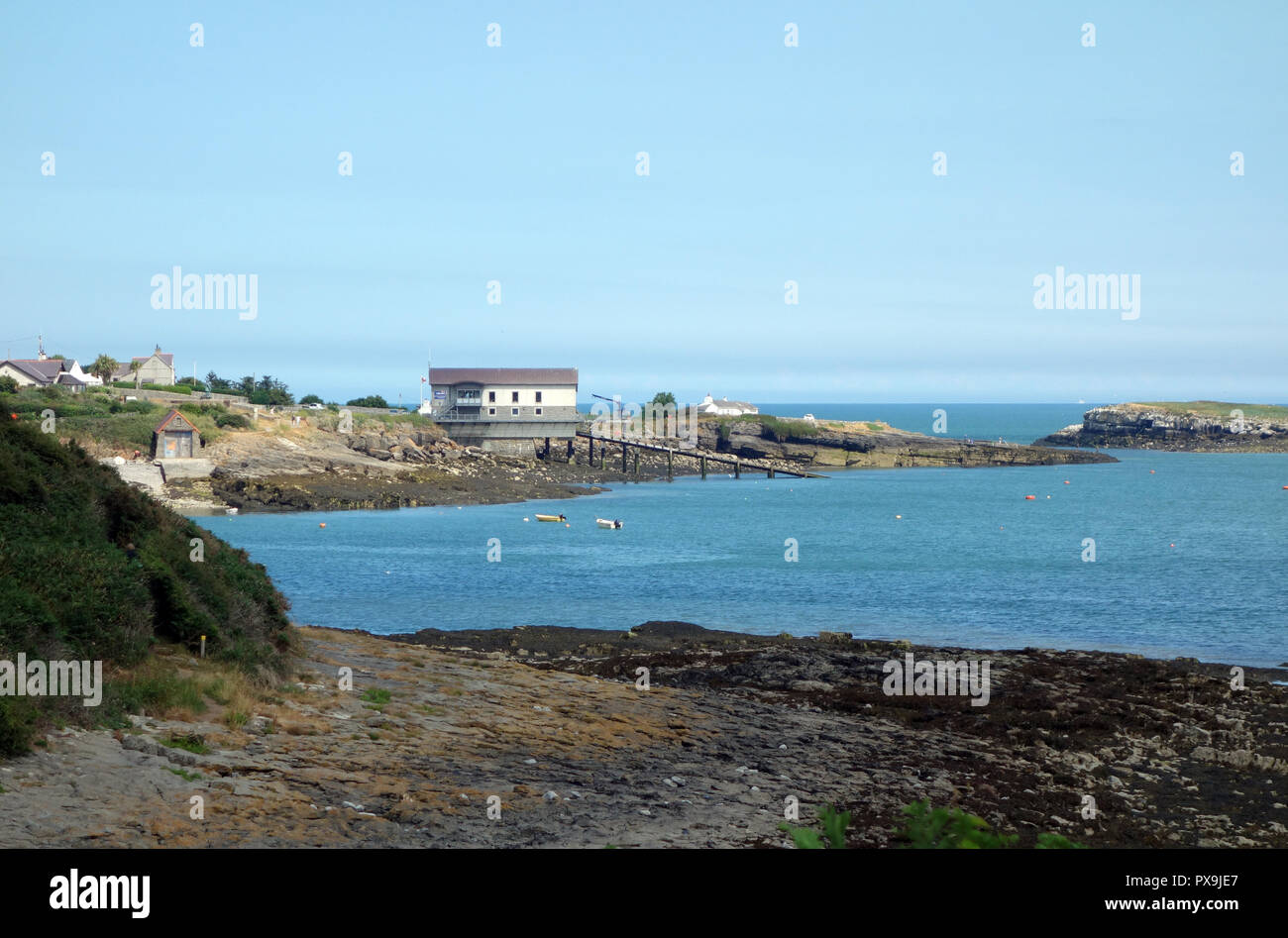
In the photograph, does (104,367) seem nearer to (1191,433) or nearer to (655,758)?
(655,758)

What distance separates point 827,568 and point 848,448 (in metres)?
94.0

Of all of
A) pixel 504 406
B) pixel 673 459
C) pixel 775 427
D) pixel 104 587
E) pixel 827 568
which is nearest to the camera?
pixel 104 587

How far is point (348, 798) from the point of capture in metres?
12.7

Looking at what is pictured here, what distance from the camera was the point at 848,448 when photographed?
147750 mm

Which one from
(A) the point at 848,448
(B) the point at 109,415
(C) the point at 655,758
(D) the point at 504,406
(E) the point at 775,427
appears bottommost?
(C) the point at 655,758

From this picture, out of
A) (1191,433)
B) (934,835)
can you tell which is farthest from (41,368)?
(1191,433)

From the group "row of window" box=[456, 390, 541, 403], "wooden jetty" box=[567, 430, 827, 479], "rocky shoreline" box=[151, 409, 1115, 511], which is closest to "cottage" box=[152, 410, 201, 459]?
"rocky shoreline" box=[151, 409, 1115, 511]

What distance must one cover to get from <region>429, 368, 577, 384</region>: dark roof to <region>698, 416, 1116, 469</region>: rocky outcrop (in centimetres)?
3415

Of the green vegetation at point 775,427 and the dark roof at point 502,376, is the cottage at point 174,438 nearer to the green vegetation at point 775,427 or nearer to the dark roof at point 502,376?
the dark roof at point 502,376

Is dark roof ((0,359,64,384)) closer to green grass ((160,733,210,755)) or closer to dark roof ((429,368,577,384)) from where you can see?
dark roof ((429,368,577,384))

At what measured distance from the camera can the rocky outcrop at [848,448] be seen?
143250mm

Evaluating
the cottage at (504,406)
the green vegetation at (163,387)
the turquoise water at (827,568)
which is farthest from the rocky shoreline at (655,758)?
the green vegetation at (163,387)
